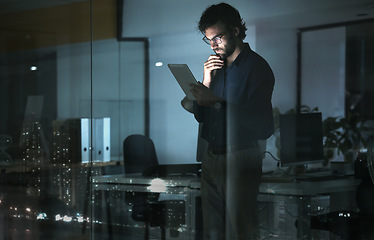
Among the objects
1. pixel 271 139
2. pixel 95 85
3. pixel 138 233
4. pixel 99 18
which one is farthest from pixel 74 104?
pixel 271 139

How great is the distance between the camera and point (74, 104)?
12.6 feet

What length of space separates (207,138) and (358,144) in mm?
770

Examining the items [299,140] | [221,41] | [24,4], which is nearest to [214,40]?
[221,41]

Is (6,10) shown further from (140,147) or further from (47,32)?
(140,147)

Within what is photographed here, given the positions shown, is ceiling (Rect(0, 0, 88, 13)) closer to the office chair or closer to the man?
the office chair

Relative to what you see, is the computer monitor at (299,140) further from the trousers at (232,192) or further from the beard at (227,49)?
the beard at (227,49)

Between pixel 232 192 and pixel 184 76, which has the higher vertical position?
pixel 184 76

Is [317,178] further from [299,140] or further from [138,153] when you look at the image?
[138,153]

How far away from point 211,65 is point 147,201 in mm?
908

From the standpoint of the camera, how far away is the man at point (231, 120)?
9.55 ft

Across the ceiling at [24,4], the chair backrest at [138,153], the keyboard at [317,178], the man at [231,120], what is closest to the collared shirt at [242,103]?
the man at [231,120]

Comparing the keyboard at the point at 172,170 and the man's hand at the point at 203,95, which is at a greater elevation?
the man's hand at the point at 203,95

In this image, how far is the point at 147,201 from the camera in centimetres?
332

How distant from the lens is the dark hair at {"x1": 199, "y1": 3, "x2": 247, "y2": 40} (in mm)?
2955
